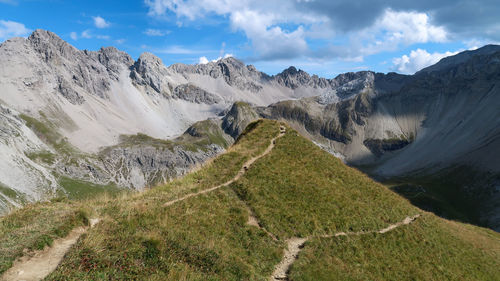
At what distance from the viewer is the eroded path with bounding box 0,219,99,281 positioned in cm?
1229

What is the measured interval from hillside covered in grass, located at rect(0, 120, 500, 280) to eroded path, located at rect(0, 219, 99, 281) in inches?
14.5

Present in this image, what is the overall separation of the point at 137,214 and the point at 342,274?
48.0 feet

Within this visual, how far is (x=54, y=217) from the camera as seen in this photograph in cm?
1658

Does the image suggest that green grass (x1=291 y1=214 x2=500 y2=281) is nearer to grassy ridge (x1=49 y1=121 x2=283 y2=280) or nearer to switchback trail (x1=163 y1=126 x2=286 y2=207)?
grassy ridge (x1=49 y1=121 x2=283 y2=280)

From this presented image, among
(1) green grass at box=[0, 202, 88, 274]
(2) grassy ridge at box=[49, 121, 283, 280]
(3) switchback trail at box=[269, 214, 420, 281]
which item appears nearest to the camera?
(1) green grass at box=[0, 202, 88, 274]

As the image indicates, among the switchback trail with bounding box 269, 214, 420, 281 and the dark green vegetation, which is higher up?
the switchback trail with bounding box 269, 214, 420, 281

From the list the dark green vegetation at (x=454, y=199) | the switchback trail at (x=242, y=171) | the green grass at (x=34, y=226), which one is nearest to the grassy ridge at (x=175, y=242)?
the switchback trail at (x=242, y=171)

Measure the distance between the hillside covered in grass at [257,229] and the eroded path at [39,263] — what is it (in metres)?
0.37

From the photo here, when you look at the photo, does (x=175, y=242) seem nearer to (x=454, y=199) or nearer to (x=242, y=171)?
(x=242, y=171)

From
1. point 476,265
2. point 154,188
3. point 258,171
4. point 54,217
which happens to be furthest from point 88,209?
point 476,265

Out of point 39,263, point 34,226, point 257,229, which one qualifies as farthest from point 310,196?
point 34,226

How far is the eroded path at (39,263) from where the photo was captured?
12.3m

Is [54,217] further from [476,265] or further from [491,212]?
[491,212]

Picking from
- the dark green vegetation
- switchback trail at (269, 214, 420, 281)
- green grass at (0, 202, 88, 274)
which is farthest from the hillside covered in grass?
the dark green vegetation
